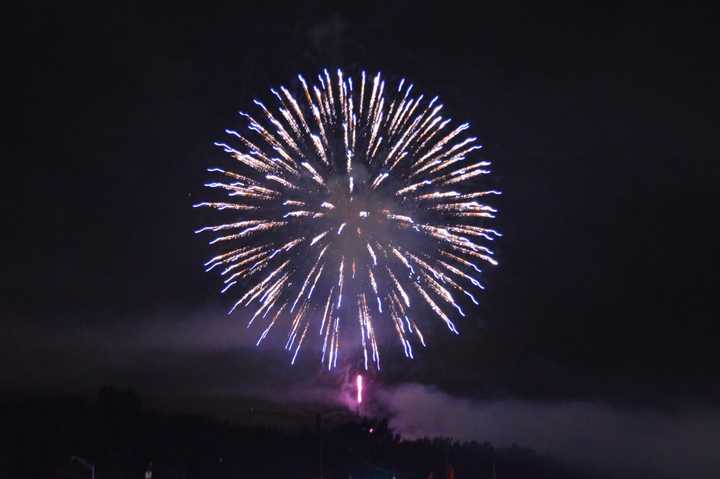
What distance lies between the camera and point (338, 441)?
11219cm

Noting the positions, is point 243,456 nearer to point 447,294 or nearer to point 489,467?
point 489,467

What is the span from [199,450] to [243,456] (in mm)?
6524
